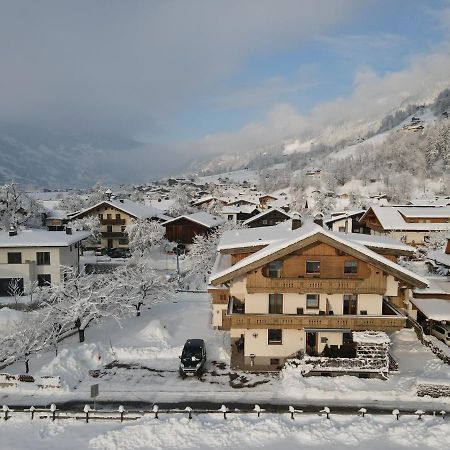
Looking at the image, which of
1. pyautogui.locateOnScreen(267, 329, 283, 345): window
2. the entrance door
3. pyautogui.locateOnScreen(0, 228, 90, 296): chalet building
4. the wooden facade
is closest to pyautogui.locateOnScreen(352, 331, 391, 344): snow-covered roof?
the entrance door

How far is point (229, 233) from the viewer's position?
3462 centimetres

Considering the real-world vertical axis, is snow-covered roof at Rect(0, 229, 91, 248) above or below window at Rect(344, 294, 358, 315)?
above

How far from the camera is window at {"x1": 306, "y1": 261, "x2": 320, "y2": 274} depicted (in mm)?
26219

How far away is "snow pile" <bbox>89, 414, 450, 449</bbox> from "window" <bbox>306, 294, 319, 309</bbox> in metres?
7.63

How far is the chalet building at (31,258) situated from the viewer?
43438 millimetres

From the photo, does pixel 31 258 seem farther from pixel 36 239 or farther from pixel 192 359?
pixel 192 359

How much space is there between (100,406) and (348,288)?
51.9ft

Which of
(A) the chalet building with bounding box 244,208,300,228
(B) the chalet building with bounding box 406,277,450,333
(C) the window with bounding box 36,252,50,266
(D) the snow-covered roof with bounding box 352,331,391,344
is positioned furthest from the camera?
(A) the chalet building with bounding box 244,208,300,228

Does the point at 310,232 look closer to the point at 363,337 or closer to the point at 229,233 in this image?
the point at 363,337

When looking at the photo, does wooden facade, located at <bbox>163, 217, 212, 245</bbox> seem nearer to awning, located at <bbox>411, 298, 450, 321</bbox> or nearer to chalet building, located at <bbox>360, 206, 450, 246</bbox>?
chalet building, located at <bbox>360, 206, 450, 246</bbox>

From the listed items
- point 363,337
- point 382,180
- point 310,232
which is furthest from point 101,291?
point 382,180

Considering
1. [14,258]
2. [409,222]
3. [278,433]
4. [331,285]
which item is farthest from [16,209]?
[278,433]

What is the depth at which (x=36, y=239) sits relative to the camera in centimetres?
4444

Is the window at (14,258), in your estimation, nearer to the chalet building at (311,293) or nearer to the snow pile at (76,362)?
the snow pile at (76,362)
